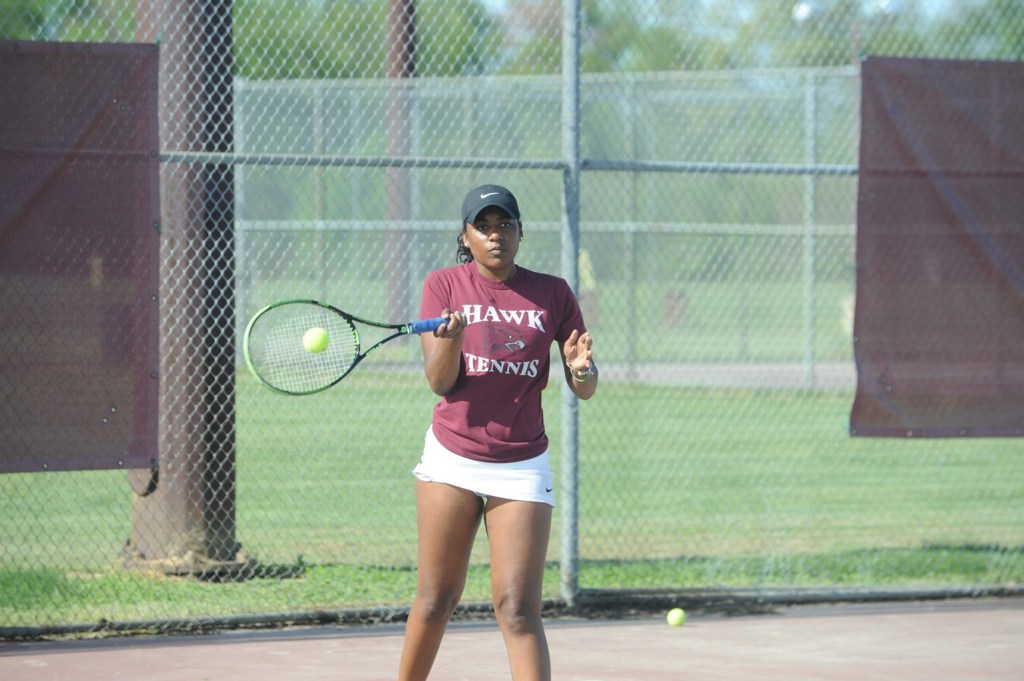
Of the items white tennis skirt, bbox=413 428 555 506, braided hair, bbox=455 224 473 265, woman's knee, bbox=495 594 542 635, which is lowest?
woman's knee, bbox=495 594 542 635

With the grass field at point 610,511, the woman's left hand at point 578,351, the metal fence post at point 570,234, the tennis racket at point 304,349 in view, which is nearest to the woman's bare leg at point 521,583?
the woman's left hand at point 578,351

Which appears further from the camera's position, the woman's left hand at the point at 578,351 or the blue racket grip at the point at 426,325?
the woman's left hand at the point at 578,351

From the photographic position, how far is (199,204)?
700 centimetres

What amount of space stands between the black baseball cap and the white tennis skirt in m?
0.77

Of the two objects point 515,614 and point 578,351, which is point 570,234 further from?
point 515,614

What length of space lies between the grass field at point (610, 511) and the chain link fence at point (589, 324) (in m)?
0.04

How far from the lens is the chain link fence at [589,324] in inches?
275

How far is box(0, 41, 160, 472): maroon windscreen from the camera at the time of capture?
20.1ft

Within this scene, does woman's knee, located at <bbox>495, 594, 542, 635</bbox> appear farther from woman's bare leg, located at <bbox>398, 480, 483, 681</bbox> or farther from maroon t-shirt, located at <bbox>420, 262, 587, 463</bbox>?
maroon t-shirt, located at <bbox>420, 262, 587, 463</bbox>

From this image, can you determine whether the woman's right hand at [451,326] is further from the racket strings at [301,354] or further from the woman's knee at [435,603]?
the woman's knee at [435,603]

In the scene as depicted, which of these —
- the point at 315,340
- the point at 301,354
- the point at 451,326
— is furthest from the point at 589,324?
the point at 451,326

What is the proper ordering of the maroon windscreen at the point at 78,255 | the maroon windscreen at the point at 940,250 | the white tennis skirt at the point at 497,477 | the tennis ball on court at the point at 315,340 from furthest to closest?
1. the maroon windscreen at the point at 940,250
2. the maroon windscreen at the point at 78,255
3. the tennis ball on court at the point at 315,340
4. the white tennis skirt at the point at 497,477

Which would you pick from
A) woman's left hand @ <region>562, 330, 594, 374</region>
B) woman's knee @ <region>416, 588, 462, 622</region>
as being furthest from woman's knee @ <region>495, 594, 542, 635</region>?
woman's left hand @ <region>562, 330, 594, 374</region>

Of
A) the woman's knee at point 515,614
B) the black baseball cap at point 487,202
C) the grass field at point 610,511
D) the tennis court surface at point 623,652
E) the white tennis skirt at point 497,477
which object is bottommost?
the tennis court surface at point 623,652
